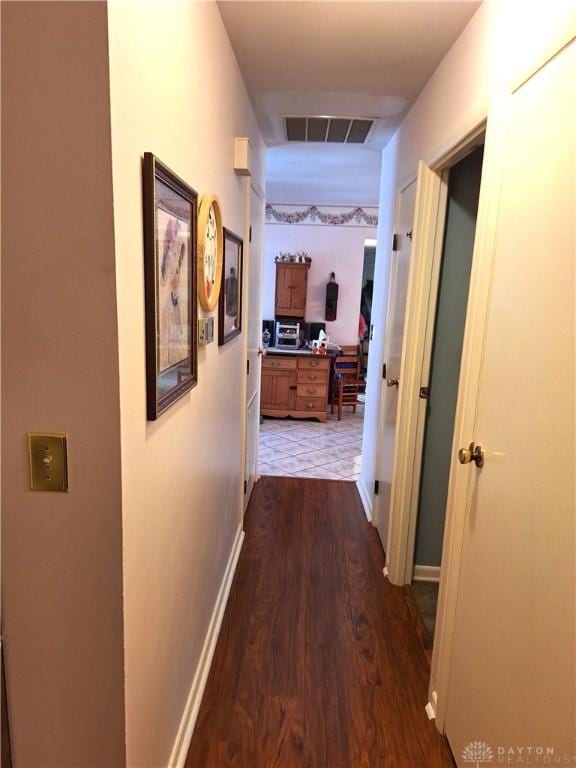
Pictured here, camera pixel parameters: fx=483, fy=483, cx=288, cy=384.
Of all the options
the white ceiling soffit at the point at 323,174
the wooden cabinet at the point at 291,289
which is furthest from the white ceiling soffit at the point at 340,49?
the wooden cabinet at the point at 291,289

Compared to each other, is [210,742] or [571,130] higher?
[571,130]

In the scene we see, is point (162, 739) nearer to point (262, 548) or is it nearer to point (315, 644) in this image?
point (315, 644)

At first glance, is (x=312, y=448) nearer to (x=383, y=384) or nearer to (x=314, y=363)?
(x=314, y=363)

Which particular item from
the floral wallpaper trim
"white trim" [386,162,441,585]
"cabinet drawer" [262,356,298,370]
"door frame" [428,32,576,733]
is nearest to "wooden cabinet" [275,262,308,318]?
the floral wallpaper trim

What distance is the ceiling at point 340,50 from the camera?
158 cm

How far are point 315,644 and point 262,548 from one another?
30.8 inches

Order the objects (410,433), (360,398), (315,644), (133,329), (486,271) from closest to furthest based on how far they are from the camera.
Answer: (133,329), (486,271), (315,644), (410,433), (360,398)

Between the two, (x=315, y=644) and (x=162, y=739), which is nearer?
(x=162, y=739)

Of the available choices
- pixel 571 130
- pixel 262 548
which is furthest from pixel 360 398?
pixel 571 130

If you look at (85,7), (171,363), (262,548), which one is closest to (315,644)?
(262,548)

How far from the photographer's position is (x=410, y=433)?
2.38m

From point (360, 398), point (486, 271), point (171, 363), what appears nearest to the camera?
point (171, 363)

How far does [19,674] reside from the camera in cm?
99

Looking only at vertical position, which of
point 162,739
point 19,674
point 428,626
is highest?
point 19,674
